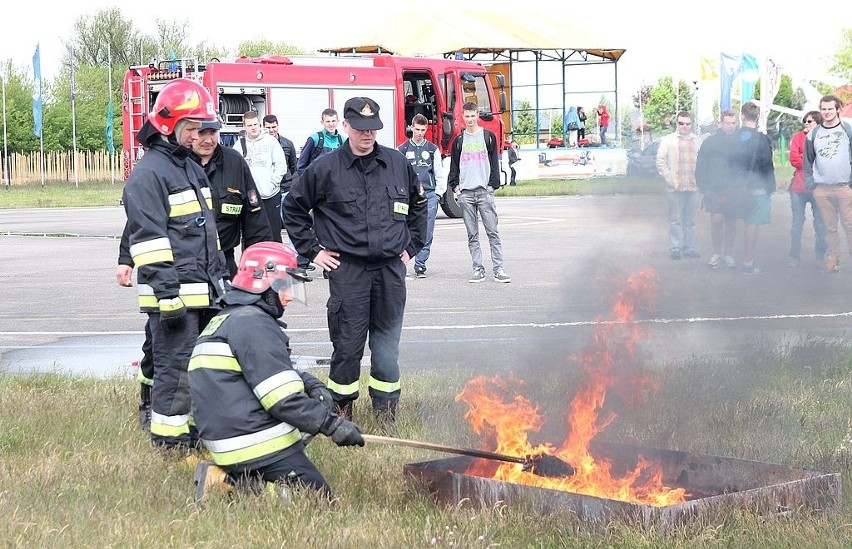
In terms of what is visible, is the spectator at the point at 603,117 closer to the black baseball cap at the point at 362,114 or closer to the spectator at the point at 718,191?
the spectator at the point at 718,191

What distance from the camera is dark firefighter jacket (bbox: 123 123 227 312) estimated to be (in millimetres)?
5809

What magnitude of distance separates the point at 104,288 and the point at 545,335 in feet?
21.9

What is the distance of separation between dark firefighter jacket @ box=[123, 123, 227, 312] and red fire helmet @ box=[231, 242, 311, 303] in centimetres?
71

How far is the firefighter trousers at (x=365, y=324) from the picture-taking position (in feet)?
22.1

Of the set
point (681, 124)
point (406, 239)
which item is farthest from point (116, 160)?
point (406, 239)

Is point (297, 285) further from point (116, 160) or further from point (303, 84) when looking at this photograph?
point (116, 160)

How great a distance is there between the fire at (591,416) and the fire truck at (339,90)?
53.0 feet

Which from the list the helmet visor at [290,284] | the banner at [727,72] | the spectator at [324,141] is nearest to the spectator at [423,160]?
the spectator at [324,141]

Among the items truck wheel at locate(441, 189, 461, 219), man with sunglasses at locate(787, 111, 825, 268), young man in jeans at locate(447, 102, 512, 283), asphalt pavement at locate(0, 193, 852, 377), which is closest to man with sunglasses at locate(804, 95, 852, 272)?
man with sunglasses at locate(787, 111, 825, 268)

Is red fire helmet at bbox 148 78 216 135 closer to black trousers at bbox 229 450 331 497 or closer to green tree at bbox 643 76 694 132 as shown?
black trousers at bbox 229 450 331 497

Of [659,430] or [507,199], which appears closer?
[659,430]

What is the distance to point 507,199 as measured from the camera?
102ft

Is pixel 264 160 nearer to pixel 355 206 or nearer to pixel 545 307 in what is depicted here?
pixel 545 307

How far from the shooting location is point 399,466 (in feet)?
19.0
